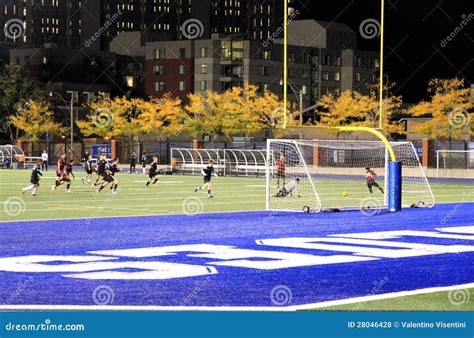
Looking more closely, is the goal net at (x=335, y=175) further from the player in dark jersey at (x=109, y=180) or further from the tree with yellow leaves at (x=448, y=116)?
the tree with yellow leaves at (x=448, y=116)

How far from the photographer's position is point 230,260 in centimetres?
1497

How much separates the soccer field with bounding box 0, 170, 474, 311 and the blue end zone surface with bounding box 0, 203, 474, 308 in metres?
0.03

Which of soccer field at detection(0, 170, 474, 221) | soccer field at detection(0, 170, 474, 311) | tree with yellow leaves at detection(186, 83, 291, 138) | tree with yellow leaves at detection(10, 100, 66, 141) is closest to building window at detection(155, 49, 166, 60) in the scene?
tree with yellow leaves at detection(10, 100, 66, 141)

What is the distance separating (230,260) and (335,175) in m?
44.5

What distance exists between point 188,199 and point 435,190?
1275 centimetres

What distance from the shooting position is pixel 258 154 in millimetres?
63438

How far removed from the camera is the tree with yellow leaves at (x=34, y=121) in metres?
98.5

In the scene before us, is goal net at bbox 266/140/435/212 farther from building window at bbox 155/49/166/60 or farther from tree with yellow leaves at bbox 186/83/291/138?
building window at bbox 155/49/166/60

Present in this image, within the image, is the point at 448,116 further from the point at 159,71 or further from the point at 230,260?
the point at 230,260

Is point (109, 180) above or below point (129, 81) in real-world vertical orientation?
below

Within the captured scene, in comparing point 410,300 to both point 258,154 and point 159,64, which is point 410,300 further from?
point 159,64

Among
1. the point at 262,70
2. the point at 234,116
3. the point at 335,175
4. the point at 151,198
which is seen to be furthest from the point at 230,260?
the point at 262,70

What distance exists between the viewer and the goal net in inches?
1171

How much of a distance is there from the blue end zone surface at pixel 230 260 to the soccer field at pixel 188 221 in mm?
30
